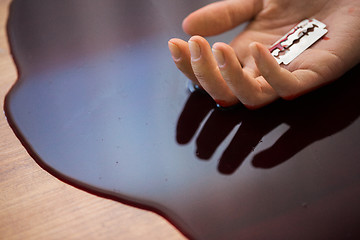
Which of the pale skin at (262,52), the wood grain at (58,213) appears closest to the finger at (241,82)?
the pale skin at (262,52)

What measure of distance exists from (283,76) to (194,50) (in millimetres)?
90

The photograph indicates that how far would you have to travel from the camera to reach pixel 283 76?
14.7 inches

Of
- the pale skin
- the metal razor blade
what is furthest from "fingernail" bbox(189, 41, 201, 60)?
the metal razor blade

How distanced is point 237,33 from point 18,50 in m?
0.30

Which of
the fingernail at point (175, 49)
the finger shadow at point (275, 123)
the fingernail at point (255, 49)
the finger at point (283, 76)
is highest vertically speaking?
the fingernail at point (255, 49)

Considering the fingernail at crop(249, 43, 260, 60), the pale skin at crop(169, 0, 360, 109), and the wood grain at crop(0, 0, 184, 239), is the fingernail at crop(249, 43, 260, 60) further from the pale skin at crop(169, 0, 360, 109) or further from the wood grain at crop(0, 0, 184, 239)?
the wood grain at crop(0, 0, 184, 239)

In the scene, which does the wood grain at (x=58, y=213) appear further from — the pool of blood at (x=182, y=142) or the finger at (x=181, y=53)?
the finger at (x=181, y=53)

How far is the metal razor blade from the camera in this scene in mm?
429

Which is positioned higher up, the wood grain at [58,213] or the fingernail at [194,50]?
A: the fingernail at [194,50]

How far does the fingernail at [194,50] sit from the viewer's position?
361 mm

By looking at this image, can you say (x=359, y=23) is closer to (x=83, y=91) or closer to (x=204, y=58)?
(x=204, y=58)

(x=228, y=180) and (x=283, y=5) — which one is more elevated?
(x=283, y=5)

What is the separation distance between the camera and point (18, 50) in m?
0.54

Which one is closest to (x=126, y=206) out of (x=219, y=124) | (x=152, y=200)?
(x=152, y=200)
